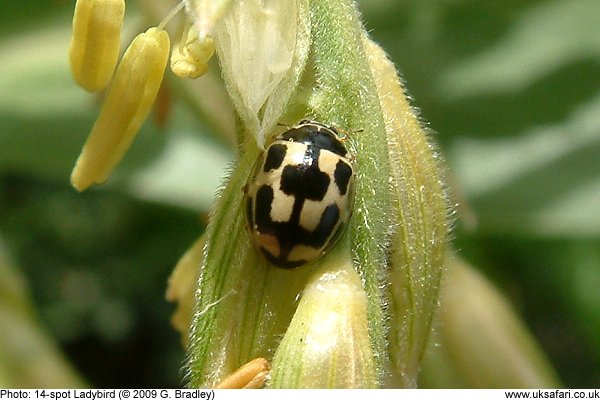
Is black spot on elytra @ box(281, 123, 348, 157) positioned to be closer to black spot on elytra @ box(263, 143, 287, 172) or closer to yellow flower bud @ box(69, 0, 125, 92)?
black spot on elytra @ box(263, 143, 287, 172)

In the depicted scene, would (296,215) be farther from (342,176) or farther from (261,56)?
(261,56)

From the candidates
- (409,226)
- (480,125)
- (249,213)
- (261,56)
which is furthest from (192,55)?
(480,125)

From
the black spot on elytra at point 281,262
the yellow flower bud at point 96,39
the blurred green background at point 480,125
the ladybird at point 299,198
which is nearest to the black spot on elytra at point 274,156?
the ladybird at point 299,198

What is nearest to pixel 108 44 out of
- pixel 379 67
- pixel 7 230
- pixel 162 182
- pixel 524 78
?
pixel 379 67

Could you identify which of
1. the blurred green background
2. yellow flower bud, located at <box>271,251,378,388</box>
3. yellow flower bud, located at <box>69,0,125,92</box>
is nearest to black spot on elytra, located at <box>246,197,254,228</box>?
yellow flower bud, located at <box>271,251,378,388</box>

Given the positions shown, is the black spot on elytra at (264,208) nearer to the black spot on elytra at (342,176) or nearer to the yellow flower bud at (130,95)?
the black spot on elytra at (342,176)
